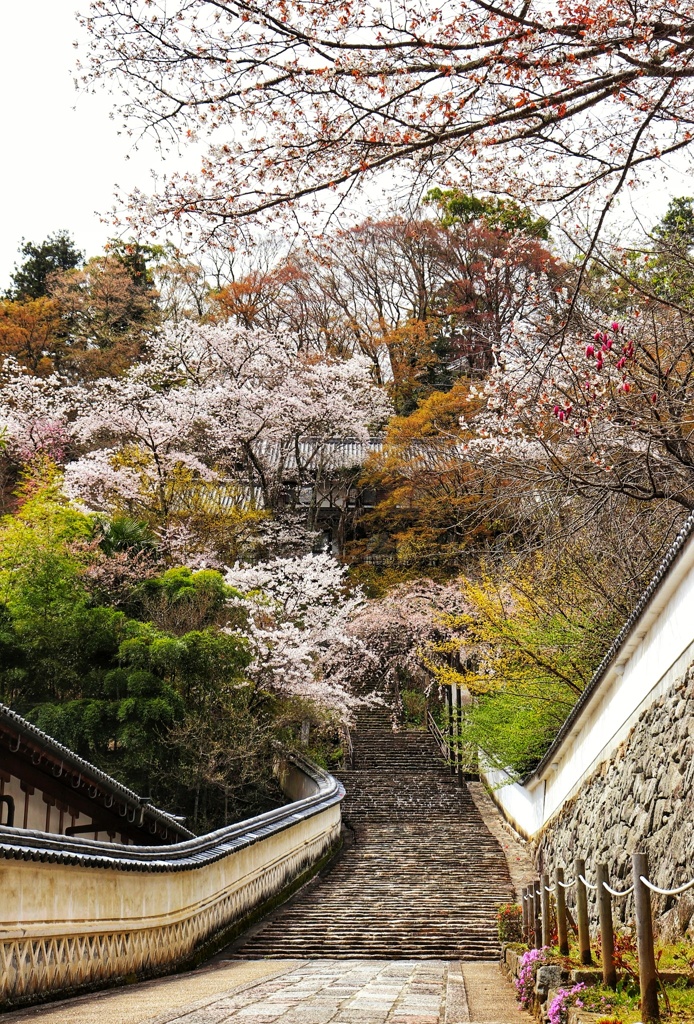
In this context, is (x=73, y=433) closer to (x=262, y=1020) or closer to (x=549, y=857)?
(x=549, y=857)

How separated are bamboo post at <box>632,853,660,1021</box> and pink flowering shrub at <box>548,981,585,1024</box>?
74cm

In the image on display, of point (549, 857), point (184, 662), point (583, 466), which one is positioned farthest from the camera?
point (184, 662)

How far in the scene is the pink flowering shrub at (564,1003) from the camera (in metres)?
5.00

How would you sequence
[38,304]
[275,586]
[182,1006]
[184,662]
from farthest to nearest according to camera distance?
[38,304] < [275,586] < [184,662] < [182,1006]

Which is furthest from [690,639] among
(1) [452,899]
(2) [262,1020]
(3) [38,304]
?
(3) [38,304]

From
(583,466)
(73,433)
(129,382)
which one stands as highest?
(129,382)

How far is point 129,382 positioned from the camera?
30844 mm

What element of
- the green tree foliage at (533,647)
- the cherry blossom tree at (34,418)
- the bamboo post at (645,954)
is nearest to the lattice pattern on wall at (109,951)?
the bamboo post at (645,954)

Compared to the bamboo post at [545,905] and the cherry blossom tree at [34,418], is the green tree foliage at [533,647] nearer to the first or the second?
the bamboo post at [545,905]

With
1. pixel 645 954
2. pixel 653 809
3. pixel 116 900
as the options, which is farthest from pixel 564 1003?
pixel 116 900

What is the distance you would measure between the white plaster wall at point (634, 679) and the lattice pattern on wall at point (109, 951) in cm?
481

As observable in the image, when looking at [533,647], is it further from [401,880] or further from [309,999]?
[309,999]

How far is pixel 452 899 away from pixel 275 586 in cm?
1041

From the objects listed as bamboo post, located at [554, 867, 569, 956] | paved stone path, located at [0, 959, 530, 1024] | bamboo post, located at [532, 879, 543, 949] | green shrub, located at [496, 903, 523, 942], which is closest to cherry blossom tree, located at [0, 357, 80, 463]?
paved stone path, located at [0, 959, 530, 1024]
